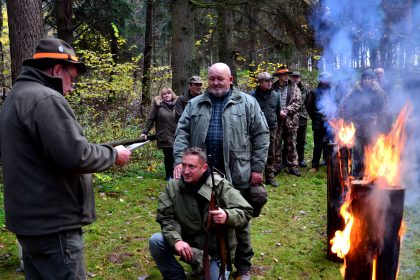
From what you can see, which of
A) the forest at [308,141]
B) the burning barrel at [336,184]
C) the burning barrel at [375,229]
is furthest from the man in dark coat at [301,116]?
the burning barrel at [375,229]

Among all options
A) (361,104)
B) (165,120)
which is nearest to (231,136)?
(165,120)

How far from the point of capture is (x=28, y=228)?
2.63 metres

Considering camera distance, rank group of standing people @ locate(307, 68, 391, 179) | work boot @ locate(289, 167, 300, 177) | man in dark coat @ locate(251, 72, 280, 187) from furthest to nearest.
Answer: work boot @ locate(289, 167, 300, 177) < man in dark coat @ locate(251, 72, 280, 187) < group of standing people @ locate(307, 68, 391, 179)

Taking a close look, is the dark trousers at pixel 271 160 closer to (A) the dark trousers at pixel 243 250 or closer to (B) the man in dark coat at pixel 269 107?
(B) the man in dark coat at pixel 269 107

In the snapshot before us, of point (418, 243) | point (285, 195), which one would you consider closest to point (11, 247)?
point (285, 195)

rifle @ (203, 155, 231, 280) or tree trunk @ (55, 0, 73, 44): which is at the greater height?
tree trunk @ (55, 0, 73, 44)

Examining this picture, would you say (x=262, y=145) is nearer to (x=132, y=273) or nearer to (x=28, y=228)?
(x=132, y=273)

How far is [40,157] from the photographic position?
8.61ft

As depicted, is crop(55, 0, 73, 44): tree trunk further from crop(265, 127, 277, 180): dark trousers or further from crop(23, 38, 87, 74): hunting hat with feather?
crop(23, 38, 87, 74): hunting hat with feather

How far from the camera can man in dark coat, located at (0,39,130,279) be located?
2.55 m

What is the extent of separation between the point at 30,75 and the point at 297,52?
386 inches

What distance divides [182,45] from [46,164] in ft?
24.7

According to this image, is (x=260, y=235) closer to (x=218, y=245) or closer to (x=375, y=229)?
(x=218, y=245)

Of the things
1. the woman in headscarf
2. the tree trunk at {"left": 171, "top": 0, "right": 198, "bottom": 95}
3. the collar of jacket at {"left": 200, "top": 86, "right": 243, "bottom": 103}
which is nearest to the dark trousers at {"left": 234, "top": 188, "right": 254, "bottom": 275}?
the collar of jacket at {"left": 200, "top": 86, "right": 243, "bottom": 103}
